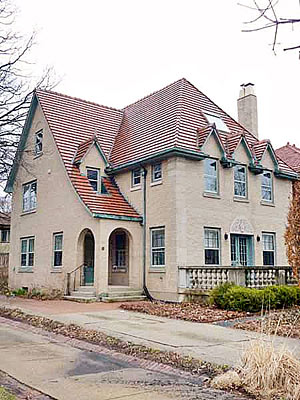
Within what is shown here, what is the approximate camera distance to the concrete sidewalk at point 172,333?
9.00 metres

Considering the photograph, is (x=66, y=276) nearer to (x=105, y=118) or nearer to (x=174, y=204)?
(x=174, y=204)

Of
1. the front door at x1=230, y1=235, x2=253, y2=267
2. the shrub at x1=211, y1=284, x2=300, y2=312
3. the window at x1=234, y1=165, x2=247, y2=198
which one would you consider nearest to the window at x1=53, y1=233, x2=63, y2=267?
the front door at x1=230, y1=235, x2=253, y2=267

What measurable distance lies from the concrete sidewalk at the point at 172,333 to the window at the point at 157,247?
4.28 metres

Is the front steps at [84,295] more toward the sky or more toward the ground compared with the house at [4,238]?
more toward the ground

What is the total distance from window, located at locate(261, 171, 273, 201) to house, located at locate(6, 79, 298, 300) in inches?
3.0

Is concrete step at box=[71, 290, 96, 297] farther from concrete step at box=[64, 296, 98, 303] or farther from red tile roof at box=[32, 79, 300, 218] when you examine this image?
red tile roof at box=[32, 79, 300, 218]

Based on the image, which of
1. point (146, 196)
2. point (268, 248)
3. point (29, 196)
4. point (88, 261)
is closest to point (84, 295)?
point (88, 261)

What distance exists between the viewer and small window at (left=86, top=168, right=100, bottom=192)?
22.1 m

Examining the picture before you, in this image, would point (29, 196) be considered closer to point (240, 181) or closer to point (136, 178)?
point (136, 178)

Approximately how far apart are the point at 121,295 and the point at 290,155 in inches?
618

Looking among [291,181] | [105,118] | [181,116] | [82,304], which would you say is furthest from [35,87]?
[291,181]

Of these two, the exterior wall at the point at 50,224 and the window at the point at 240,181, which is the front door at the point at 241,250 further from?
the exterior wall at the point at 50,224

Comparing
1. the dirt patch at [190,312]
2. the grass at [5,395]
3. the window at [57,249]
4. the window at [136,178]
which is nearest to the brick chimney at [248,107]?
the window at [136,178]

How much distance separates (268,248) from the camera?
A: 2245cm
